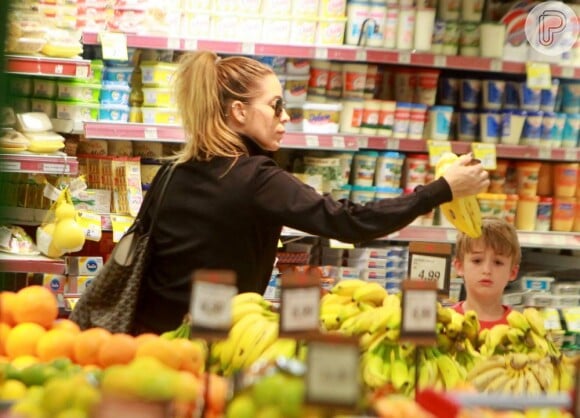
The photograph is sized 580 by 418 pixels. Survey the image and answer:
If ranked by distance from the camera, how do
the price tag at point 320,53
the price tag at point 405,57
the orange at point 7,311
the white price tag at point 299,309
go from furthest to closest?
the price tag at point 405,57 → the price tag at point 320,53 → the orange at point 7,311 → the white price tag at point 299,309

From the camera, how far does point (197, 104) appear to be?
3271 millimetres

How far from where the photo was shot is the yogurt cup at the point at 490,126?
228 inches

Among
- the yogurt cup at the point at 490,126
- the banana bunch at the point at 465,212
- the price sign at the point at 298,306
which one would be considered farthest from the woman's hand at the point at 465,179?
the yogurt cup at the point at 490,126

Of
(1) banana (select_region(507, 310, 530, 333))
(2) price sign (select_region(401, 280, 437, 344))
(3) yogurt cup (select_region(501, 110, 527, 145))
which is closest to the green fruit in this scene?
(2) price sign (select_region(401, 280, 437, 344))

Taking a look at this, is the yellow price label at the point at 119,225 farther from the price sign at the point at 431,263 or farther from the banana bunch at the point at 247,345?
the banana bunch at the point at 247,345

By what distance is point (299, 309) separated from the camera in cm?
201

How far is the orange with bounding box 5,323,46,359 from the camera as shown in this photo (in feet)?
7.48

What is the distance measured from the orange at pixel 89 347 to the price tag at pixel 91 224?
287 cm

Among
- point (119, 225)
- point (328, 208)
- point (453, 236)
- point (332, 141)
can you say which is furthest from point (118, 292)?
point (453, 236)

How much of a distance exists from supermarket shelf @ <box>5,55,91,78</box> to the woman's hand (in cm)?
222

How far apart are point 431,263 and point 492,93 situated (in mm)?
2754

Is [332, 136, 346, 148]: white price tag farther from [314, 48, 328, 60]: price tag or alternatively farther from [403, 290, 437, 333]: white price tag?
[403, 290, 437, 333]: white price tag

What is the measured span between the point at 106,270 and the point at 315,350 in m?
1.66

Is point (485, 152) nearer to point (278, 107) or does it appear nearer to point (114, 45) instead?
point (114, 45)
